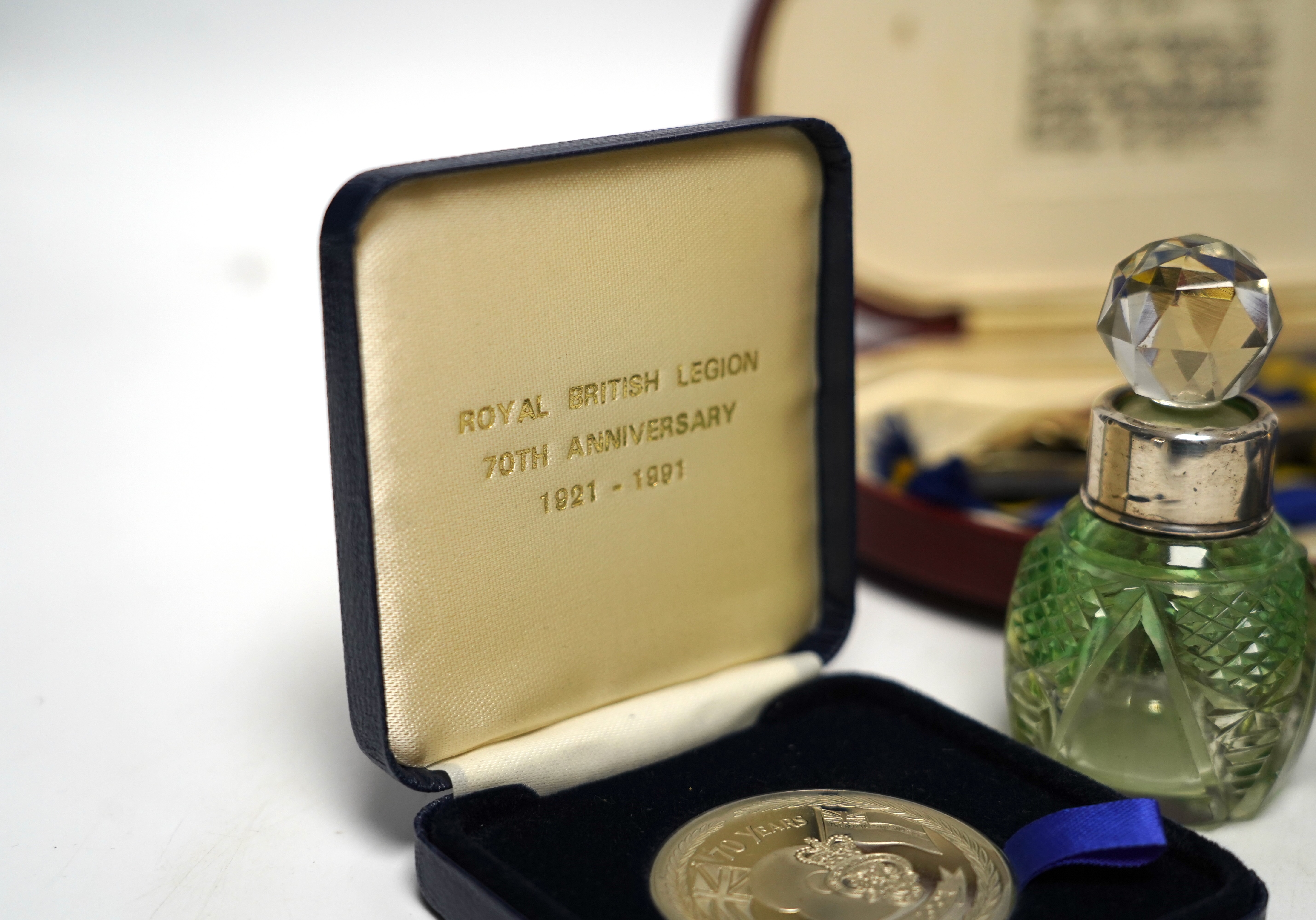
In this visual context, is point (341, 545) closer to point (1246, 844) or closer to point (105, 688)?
point (105, 688)

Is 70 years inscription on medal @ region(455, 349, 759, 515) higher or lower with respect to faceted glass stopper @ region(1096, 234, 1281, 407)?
lower

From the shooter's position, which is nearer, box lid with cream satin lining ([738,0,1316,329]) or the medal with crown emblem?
the medal with crown emblem

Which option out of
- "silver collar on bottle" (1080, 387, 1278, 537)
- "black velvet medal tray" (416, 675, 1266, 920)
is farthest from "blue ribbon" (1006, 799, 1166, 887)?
A: "silver collar on bottle" (1080, 387, 1278, 537)

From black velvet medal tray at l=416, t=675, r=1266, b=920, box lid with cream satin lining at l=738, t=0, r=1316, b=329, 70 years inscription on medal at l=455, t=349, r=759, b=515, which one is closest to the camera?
black velvet medal tray at l=416, t=675, r=1266, b=920

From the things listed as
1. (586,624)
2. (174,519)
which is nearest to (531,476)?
(586,624)

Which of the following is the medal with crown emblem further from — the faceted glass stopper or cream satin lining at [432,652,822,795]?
the faceted glass stopper

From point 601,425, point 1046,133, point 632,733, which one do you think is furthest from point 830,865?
point 1046,133

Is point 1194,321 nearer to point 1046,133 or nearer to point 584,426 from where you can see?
point 584,426
